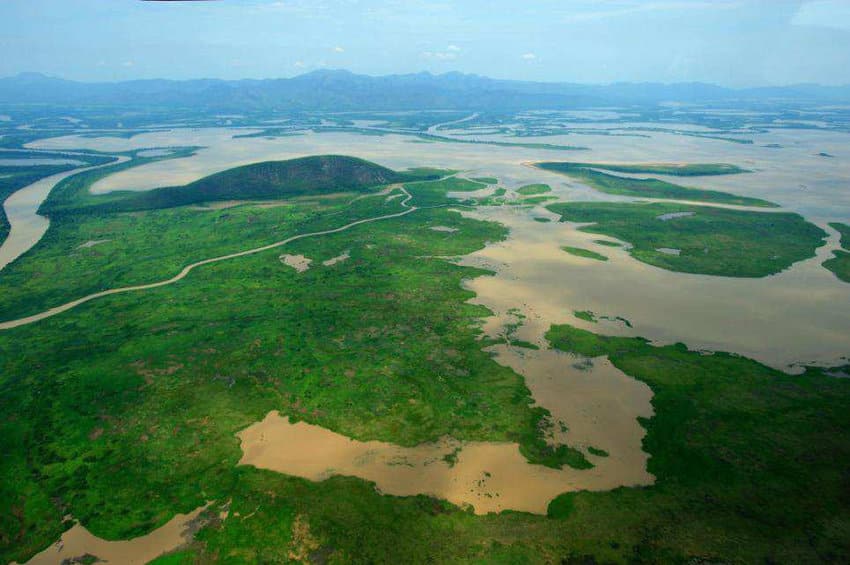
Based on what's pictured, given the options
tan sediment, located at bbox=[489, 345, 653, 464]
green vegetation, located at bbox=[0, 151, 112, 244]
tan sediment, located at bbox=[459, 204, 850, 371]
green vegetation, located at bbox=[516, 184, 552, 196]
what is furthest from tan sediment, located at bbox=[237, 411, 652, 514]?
green vegetation, located at bbox=[516, 184, 552, 196]

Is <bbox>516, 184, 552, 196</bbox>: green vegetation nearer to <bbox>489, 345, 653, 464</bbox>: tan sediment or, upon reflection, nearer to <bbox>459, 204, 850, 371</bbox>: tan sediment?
<bbox>459, 204, 850, 371</bbox>: tan sediment

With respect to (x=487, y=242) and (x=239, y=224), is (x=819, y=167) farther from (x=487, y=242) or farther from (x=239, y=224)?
(x=239, y=224)

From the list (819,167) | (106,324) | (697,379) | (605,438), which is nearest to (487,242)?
(697,379)

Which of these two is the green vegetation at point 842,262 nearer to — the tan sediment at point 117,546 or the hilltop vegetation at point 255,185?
the tan sediment at point 117,546

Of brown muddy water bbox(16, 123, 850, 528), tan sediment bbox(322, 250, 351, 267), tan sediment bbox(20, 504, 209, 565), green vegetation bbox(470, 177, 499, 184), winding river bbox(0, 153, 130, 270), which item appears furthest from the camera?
green vegetation bbox(470, 177, 499, 184)

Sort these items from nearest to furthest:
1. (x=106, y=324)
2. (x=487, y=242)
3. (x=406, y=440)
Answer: (x=406, y=440) → (x=106, y=324) → (x=487, y=242)

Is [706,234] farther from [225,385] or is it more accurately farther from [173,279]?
[173,279]
